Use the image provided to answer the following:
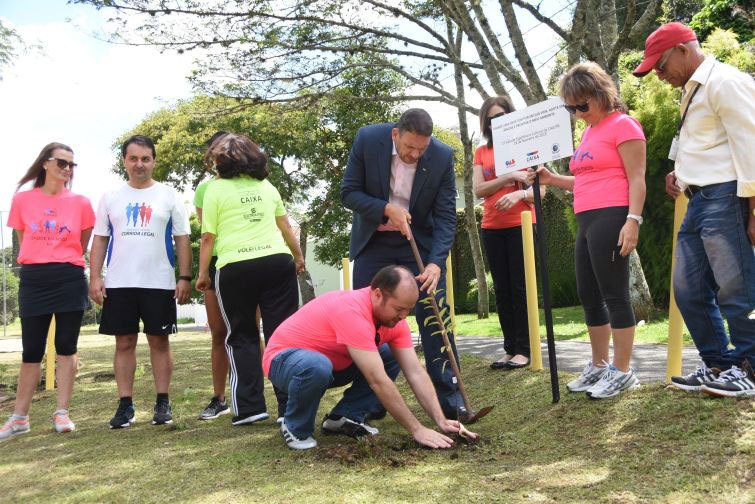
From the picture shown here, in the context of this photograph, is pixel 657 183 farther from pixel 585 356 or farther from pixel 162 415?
pixel 162 415

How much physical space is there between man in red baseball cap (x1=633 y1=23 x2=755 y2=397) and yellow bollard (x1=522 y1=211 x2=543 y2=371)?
145 centimetres

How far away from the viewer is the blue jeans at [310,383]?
3742 mm

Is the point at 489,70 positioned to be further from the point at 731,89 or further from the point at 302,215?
the point at 302,215

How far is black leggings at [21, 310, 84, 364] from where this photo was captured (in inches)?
194

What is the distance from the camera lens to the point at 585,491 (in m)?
2.89

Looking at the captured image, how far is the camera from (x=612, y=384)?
4.12 meters

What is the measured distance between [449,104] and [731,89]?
33.6 feet

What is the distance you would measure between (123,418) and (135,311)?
0.74 meters

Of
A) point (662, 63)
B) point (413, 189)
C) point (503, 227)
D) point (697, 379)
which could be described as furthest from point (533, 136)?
point (697, 379)

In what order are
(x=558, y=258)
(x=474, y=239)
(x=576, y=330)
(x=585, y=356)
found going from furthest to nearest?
(x=558, y=258) < (x=474, y=239) < (x=576, y=330) < (x=585, y=356)

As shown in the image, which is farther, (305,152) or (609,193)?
(305,152)

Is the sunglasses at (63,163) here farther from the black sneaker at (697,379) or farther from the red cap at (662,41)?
the black sneaker at (697,379)

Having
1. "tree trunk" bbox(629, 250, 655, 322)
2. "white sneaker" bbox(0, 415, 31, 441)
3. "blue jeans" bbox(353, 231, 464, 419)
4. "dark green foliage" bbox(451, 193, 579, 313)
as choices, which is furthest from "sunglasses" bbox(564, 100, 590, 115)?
"dark green foliage" bbox(451, 193, 579, 313)

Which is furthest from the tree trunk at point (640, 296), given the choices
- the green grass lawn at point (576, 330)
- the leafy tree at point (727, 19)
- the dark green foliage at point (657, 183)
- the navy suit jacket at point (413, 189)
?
the leafy tree at point (727, 19)
